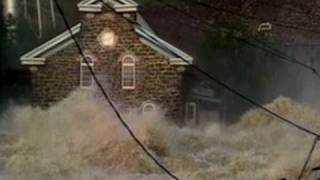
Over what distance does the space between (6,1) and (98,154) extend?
4.35 ft

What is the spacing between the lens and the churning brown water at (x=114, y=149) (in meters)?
6.02

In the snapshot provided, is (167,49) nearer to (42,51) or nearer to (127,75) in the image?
(127,75)

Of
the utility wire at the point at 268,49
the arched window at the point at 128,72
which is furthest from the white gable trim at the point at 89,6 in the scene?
the utility wire at the point at 268,49

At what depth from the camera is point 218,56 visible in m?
6.55

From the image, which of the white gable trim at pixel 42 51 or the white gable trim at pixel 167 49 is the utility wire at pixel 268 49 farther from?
the white gable trim at pixel 42 51

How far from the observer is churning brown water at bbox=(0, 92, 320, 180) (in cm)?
602

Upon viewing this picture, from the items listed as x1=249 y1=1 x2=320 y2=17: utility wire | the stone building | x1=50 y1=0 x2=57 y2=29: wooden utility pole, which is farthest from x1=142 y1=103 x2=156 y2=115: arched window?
x1=249 y1=1 x2=320 y2=17: utility wire

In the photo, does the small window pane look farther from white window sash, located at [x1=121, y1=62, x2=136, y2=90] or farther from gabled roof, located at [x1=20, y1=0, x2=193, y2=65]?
gabled roof, located at [x1=20, y1=0, x2=193, y2=65]

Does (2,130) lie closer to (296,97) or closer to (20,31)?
(20,31)

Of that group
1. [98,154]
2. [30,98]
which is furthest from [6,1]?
[98,154]

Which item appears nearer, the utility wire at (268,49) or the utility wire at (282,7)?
the utility wire at (268,49)

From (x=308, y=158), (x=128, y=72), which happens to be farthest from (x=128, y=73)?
(x=308, y=158)

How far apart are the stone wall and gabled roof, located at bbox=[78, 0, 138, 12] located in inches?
2.0

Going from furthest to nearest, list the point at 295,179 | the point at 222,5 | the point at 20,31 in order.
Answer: the point at 222,5 < the point at 20,31 < the point at 295,179
